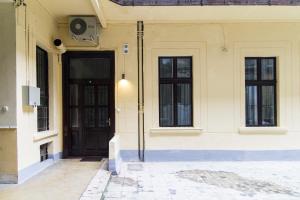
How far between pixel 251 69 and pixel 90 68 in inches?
161

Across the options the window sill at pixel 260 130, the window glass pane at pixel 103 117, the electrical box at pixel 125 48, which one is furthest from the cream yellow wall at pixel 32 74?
the window sill at pixel 260 130

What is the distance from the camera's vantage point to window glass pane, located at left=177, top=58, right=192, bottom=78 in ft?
Result: 29.1

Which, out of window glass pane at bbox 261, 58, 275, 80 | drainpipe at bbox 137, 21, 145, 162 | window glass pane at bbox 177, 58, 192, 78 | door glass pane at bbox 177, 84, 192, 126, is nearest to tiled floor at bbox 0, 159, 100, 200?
Result: drainpipe at bbox 137, 21, 145, 162

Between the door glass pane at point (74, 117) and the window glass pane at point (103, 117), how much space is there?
0.58 m

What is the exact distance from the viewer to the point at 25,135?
615 cm

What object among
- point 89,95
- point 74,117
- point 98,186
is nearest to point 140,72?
point 89,95

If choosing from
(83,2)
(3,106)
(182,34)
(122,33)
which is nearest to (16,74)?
(3,106)

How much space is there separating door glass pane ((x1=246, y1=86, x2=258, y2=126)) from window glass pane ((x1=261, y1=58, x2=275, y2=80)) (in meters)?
0.41

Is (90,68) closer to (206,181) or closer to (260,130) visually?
(206,181)

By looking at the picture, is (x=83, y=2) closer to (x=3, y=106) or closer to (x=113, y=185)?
(x=3, y=106)

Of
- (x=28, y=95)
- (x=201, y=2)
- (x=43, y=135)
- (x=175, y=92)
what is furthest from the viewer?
(x=175, y=92)

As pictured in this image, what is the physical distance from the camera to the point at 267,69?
Answer: 29.3ft

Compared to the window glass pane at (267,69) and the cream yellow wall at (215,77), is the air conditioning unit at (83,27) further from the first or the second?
the window glass pane at (267,69)

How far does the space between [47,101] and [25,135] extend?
2.09 m
